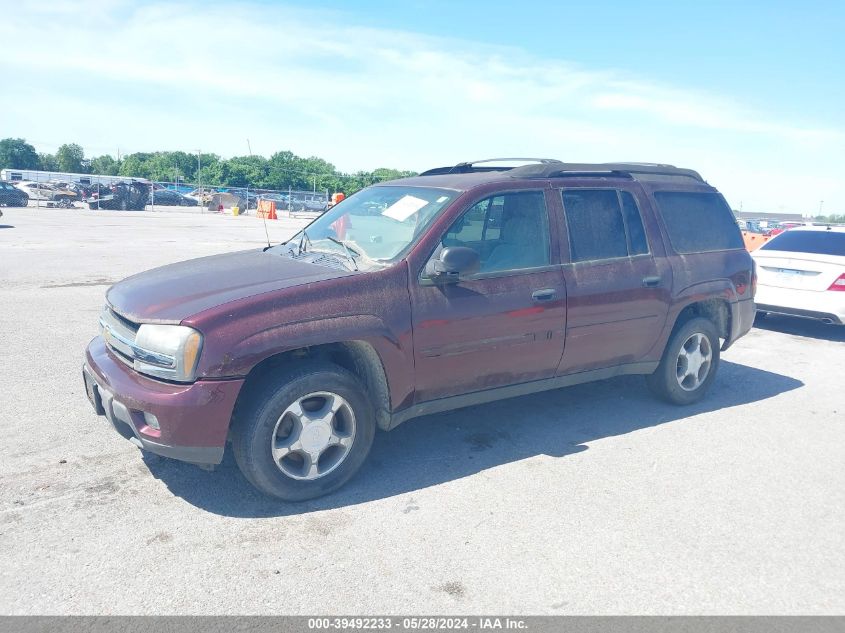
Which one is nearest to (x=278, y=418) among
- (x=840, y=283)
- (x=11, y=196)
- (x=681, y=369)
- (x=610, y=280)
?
(x=610, y=280)

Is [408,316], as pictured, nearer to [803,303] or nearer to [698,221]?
[698,221]

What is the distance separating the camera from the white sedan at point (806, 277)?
8.52 meters

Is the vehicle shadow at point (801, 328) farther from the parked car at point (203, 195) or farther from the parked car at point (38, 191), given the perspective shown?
the parked car at point (203, 195)

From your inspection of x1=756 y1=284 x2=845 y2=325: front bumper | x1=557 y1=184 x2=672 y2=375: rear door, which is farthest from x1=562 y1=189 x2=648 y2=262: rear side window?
x1=756 y1=284 x2=845 y2=325: front bumper

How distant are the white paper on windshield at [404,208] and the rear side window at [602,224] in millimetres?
1093

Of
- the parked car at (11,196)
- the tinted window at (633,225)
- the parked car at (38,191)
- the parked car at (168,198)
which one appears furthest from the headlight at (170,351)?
the parked car at (168,198)

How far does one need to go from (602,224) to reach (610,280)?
0.44 metres

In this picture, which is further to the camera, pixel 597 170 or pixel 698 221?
pixel 698 221

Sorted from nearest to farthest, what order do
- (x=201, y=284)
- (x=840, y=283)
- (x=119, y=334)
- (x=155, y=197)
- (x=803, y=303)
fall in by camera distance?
(x=119, y=334) < (x=201, y=284) < (x=840, y=283) < (x=803, y=303) < (x=155, y=197)

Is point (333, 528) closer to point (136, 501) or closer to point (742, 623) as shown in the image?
point (136, 501)

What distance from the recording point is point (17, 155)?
4124 inches

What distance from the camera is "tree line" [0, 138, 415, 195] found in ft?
237

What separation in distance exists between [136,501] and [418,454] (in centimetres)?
176

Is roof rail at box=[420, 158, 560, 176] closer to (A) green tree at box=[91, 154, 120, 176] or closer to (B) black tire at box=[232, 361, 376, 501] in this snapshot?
(B) black tire at box=[232, 361, 376, 501]
